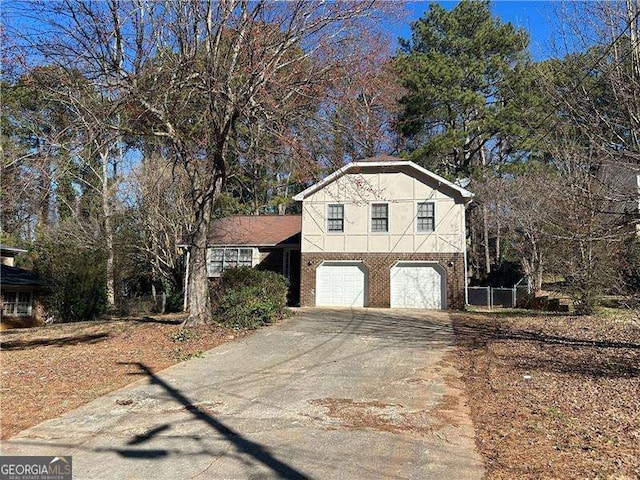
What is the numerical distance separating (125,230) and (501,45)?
23.3 metres

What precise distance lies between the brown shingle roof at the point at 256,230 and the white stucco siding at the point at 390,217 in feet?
6.63

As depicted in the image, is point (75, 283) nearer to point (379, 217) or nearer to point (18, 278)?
point (18, 278)

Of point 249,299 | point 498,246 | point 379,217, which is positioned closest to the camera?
point 249,299

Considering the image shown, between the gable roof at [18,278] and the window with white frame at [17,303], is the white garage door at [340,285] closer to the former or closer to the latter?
the gable roof at [18,278]

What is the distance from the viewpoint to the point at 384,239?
20.7m

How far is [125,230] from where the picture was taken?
25.7 m

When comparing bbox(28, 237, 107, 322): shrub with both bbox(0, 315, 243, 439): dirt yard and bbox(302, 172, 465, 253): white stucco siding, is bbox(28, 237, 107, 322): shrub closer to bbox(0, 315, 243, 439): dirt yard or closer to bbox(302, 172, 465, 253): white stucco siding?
bbox(0, 315, 243, 439): dirt yard

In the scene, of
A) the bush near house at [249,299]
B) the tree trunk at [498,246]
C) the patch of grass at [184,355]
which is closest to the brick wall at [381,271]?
the bush near house at [249,299]

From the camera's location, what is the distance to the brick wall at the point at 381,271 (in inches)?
783

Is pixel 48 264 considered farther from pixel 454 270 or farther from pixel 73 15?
pixel 454 270

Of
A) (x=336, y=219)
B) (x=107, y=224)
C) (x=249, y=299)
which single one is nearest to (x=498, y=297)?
(x=336, y=219)

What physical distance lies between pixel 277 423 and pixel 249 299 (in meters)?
8.30

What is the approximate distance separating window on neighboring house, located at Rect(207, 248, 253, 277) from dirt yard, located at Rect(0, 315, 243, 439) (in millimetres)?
8521

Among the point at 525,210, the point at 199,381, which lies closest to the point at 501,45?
the point at 525,210
